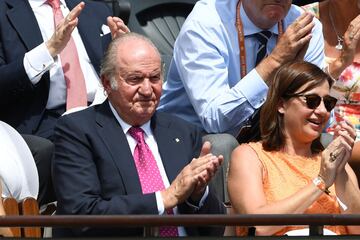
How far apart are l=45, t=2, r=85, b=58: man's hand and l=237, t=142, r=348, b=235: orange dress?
3.76ft

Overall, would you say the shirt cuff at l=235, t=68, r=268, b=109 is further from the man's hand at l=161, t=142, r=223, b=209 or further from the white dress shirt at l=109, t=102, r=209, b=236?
the man's hand at l=161, t=142, r=223, b=209

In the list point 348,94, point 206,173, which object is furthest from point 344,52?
point 206,173

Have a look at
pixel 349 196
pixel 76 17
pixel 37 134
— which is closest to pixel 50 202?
pixel 37 134

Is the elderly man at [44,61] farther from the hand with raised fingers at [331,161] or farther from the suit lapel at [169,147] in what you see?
the hand with raised fingers at [331,161]

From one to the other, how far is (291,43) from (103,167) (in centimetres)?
126

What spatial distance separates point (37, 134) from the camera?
626 centimetres

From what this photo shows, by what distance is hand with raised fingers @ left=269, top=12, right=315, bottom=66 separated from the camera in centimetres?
595

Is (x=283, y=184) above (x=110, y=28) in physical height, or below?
below

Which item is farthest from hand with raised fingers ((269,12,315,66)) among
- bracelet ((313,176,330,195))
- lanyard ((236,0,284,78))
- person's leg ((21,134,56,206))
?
person's leg ((21,134,56,206))

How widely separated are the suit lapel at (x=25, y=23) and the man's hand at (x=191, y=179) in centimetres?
159

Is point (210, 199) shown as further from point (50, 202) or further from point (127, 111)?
point (50, 202)

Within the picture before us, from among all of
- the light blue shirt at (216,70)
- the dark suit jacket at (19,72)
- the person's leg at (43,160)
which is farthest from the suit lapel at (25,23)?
the light blue shirt at (216,70)

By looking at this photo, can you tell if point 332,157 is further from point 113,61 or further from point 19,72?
point 19,72

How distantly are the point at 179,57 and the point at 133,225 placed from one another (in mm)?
2333
